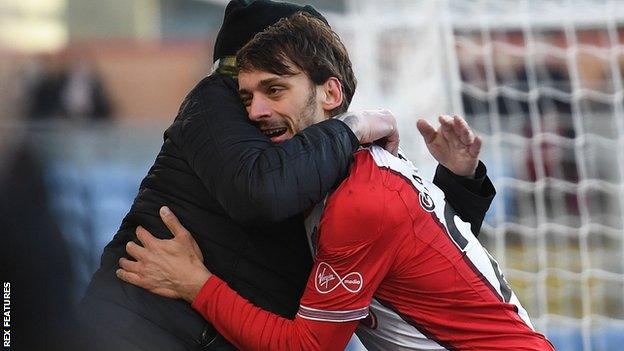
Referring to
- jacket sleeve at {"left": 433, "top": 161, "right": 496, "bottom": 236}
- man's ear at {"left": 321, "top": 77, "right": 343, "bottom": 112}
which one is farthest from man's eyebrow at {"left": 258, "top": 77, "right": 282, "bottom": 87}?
jacket sleeve at {"left": 433, "top": 161, "right": 496, "bottom": 236}

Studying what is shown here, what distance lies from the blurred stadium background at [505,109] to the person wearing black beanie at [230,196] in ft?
4.52

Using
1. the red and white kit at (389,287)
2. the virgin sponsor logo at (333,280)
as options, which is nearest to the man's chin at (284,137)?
the red and white kit at (389,287)

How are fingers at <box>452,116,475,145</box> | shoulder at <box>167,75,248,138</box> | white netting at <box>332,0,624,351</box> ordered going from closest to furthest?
1. shoulder at <box>167,75,248,138</box>
2. fingers at <box>452,116,475,145</box>
3. white netting at <box>332,0,624,351</box>

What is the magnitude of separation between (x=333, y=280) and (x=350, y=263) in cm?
4

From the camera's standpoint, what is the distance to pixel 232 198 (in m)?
1.48

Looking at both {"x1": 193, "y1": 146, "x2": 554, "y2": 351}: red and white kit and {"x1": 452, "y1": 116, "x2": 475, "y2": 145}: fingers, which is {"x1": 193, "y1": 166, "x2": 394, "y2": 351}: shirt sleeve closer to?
{"x1": 193, "y1": 146, "x2": 554, "y2": 351}: red and white kit

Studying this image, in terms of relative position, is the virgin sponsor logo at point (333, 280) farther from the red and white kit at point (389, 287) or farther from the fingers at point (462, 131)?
the fingers at point (462, 131)

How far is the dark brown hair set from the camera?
1618 mm

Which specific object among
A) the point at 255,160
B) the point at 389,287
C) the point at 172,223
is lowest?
the point at 389,287

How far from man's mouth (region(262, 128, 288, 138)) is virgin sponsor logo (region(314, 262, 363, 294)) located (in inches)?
10.0

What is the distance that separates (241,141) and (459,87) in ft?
7.21
